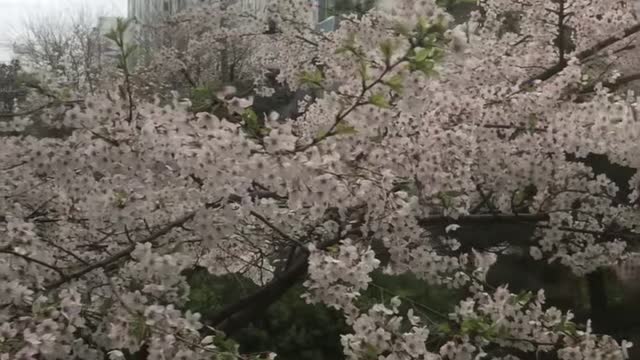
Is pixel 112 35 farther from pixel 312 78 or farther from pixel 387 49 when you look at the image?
pixel 387 49

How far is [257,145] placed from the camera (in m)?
2.35

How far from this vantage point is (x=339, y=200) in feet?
8.35

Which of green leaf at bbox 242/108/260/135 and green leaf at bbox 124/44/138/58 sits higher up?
green leaf at bbox 124/44/138/58

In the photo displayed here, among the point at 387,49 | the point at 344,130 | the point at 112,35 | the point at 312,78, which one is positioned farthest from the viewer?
the point at 312,78

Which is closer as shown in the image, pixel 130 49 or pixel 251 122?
pixel 251 122

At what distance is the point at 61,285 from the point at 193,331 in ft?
2.18

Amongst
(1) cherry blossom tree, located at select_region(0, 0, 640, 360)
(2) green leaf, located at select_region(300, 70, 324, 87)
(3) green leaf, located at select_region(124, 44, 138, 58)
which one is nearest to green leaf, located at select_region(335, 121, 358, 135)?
(1) cherry blossom tree, located at select_region(0, 0, 640, 360)

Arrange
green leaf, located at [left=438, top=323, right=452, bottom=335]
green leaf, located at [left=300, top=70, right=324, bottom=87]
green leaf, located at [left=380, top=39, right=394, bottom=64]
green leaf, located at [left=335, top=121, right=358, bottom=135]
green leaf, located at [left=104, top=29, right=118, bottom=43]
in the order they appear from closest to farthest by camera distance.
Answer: green leaf, located at [left=380, top=39, right=394, bottom=64], green leaf, located at [left=335, top=121, right=358, bottom=135], green leaf, located at [left=104, top=29, right=118, bottom=43], green leaf, located at [left=300, top=70, right=324, bottom=87], green leaf, located at [left=438, top=323, right=452, bottom=335]

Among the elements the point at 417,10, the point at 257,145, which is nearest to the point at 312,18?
the point at 417,10

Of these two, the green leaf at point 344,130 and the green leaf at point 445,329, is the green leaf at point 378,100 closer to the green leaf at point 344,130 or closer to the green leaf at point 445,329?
the green leaf at point 344,130

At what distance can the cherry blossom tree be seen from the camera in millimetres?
2297

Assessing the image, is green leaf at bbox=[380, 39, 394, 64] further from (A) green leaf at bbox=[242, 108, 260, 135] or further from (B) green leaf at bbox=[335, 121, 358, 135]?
(A) green leaf at bbox=[242, 108, 260, 135]

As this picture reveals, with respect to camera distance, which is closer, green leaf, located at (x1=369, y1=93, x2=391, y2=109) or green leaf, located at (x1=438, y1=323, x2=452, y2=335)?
green leaf, located at (x1=369, y1=93, x2=391, y2=109)

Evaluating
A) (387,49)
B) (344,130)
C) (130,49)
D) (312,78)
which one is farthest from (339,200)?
(130,49)
